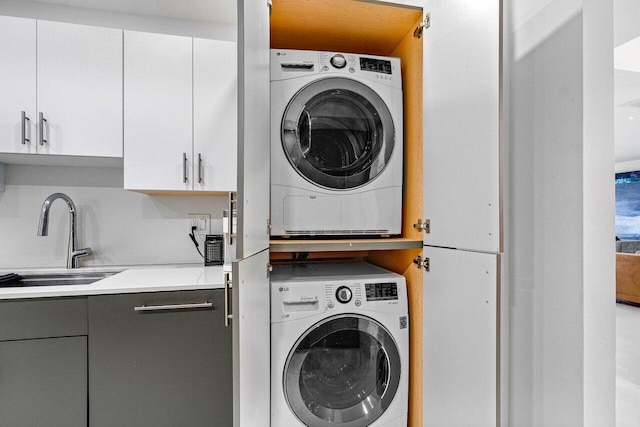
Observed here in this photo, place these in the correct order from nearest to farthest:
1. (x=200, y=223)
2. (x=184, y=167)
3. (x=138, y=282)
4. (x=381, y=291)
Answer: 1. (x=381, y=291)
2. (x=138, y=282)
3. (x=184, y=167)
4. (x=200, y=223)

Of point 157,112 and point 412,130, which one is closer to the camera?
point 412,130

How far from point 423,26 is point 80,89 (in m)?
1.80

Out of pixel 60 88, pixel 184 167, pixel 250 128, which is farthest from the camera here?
pixel 184 167

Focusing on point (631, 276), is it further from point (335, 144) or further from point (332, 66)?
point (332, 66)

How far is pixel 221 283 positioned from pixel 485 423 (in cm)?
122

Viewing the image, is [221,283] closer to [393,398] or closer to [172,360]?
[172,360]

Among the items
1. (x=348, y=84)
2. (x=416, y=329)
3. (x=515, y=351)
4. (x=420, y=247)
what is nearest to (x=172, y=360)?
(x=416, y=329)

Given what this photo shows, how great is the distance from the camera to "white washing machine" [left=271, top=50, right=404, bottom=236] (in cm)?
141

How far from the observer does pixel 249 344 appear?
2.78ft

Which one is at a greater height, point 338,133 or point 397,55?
point 397,55

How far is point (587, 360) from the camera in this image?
794 mm

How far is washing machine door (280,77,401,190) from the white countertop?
0.77 meters

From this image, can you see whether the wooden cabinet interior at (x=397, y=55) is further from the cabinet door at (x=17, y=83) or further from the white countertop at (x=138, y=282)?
the cabinet door at (x=17, y=83)

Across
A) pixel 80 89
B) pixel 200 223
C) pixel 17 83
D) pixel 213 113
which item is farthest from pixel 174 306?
pixel 17 83
